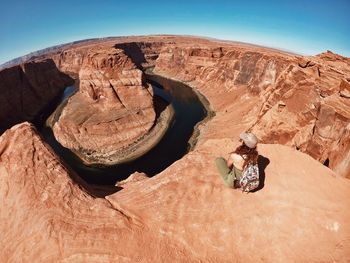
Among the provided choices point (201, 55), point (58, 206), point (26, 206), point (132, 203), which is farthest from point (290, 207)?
point (201, 55)

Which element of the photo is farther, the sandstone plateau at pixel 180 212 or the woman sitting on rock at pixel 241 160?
the woman sitting on rock at pixel 241 160

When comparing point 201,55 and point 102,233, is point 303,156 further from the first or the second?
point 201,55

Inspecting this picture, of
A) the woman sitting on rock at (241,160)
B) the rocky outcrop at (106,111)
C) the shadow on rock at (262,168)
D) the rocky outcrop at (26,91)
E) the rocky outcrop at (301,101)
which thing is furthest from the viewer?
the rocky outcrop at (26,91)

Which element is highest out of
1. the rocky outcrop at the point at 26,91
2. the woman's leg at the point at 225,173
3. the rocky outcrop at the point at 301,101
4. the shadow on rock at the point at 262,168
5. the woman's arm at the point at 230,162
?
the woman's arm at the point at 230,162

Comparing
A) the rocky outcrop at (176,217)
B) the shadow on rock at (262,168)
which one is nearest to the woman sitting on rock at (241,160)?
the rocky outcrop at (176,217)

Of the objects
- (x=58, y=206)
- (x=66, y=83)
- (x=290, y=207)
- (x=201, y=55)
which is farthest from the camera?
(x=66, y=83)

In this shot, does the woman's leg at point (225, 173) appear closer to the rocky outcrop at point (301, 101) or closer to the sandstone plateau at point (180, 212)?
the sandstone plateau at point (180, 212)

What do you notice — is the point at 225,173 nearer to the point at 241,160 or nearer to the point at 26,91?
the point at 241,160

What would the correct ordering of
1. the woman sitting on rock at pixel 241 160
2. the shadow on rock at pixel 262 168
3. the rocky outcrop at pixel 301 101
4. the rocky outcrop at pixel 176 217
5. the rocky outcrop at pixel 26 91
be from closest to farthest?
the rocky outcrop at pixel 176 217 → the woman sitting on rock at pixel 241 160 → the shadow on rock at pixel 262 168 → the rocky outcrop at pixel 301 101 → the rocky outcrop at pixel 26 91

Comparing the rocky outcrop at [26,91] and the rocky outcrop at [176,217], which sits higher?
the rocky outcrop at [176,217]
